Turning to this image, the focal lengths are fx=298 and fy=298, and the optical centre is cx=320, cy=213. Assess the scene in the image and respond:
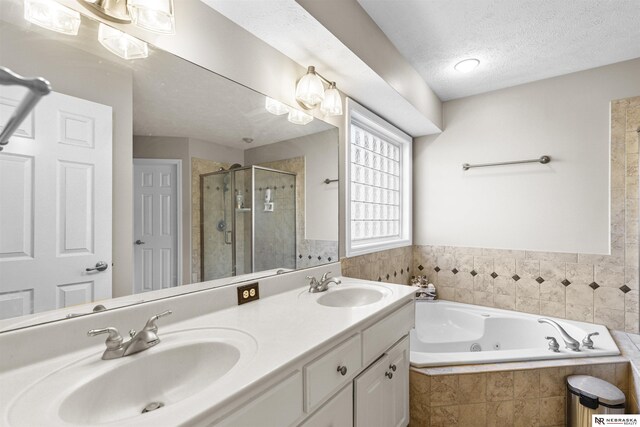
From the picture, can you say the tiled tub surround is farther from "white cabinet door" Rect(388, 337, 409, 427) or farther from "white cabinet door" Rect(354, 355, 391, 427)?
"white cabinet door" Rect(354, 355, 391, 427)

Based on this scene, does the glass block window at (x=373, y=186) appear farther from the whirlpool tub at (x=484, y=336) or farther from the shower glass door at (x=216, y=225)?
the shower glass door at (x=216, y=225)

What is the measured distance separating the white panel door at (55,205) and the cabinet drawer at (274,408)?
60 cm

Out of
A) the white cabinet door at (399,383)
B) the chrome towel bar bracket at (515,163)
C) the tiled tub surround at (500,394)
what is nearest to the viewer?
the white cabinet door at (399,383)

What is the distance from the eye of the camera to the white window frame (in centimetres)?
207

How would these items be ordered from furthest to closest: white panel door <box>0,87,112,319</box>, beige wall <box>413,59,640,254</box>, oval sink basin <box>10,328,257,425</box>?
Result: beige wall <box>413,59,640,254</box> < white panel door <box>0,87,112,319</box> < oval sink basin <box>10,328,257,425</box>

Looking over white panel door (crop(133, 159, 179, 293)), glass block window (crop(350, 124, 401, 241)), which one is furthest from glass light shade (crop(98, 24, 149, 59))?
glass block window (crop(350, 124, 401, 241))

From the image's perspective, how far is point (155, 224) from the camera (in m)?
1.08

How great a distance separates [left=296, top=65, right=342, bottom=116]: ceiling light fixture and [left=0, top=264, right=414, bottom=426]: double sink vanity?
108 centimetres

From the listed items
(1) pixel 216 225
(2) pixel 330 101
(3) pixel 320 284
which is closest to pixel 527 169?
(2) pixel 330 101

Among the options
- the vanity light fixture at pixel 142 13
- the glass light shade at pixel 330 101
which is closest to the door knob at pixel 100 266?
the vanity light fixture at pixel 142 13

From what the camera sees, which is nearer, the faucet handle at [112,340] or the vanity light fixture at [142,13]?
the faucet handle at [112,340]

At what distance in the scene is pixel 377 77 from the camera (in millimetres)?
1805

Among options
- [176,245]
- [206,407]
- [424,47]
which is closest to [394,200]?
[424,47]

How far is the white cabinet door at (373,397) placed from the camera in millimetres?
1179
